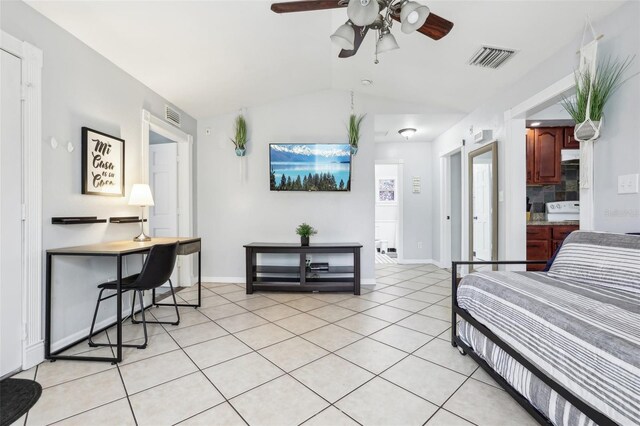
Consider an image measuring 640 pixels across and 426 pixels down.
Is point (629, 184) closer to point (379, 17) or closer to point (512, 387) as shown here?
point (512, 387)

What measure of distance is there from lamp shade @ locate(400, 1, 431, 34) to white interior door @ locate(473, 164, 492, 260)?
3.77 meters

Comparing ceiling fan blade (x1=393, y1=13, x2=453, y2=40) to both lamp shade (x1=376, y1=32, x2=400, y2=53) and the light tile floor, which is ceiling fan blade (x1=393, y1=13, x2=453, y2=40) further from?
the light tile floor

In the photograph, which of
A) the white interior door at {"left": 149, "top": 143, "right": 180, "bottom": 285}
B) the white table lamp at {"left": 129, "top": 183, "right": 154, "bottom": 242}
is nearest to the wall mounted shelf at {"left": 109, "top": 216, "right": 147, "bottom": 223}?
the white table lamp at {"left": 129, "top": 183, "right": 154, "bottom": 242}

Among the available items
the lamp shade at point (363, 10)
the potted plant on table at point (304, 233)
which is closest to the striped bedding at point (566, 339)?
the lamp shade at point (363, 10)

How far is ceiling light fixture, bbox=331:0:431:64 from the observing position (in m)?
1.65

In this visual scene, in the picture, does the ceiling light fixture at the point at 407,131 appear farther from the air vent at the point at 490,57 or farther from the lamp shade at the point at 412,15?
the lamp shade at the point at 412,15

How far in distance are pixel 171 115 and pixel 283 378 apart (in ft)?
11.2

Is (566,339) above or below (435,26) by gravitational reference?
below

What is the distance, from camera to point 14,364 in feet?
6.27

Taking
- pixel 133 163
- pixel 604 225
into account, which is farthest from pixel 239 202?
pixel 604 225

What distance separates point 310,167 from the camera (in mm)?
4105

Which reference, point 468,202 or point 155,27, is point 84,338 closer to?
point 155,27

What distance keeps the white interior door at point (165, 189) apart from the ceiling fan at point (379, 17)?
9.77ft

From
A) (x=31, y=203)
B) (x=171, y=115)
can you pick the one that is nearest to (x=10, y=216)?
(x=31, y=203)
